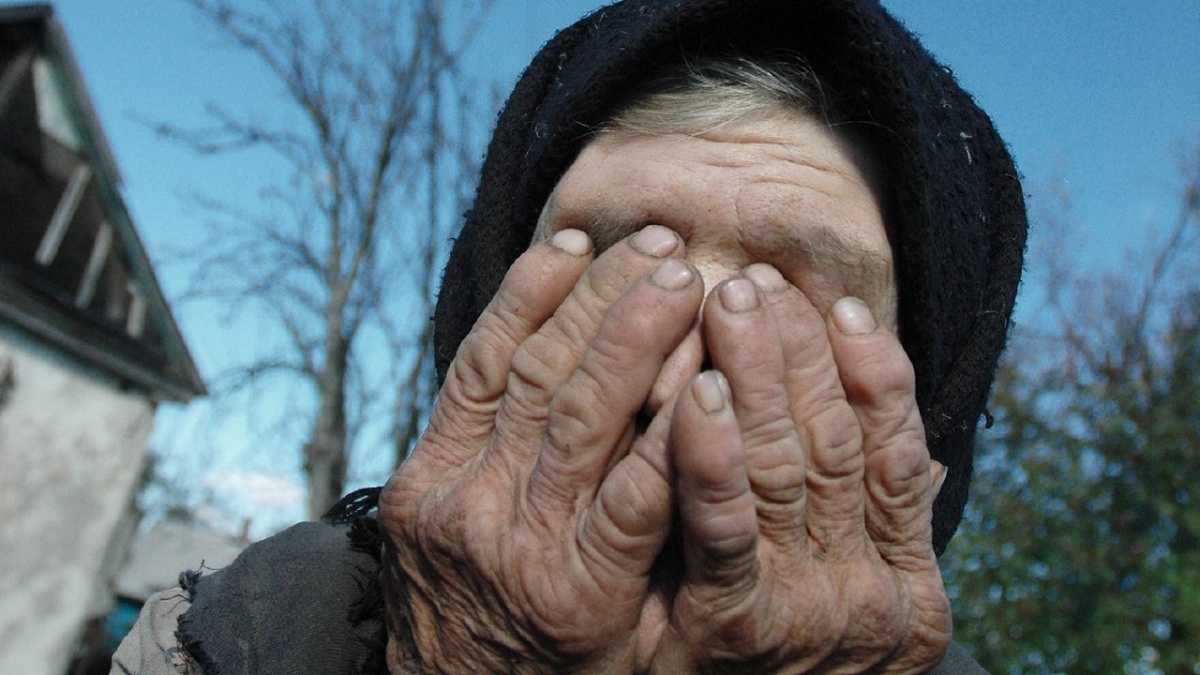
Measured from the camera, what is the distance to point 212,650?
1444mm

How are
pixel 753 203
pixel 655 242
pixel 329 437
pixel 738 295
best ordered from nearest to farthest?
pixel 738 295 < pixel 655 242 < pixel 753 203 < pixel 329 437

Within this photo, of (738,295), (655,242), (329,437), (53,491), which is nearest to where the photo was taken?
(738,295)

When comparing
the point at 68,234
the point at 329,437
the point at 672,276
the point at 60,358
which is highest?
the point at 672,276

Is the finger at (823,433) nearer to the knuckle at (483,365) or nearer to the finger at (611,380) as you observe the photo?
the finger at (611,380)

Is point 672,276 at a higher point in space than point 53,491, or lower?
higher

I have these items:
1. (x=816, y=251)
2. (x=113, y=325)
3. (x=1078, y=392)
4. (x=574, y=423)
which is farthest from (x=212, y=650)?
(x=113, y=325)

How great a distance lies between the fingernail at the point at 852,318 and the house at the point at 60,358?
12.5 m

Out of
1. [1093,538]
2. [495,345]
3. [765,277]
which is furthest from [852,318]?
[1093,538]

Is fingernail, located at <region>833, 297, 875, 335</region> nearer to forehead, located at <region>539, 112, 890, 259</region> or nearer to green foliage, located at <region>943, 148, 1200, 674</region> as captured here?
forehead, located at <region>539, 112, 890, 259</region>

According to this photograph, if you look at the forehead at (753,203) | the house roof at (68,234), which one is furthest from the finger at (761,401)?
the house roof at (68,234)

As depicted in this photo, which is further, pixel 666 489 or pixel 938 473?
pixel 938 473

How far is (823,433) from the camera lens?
3.86 feet

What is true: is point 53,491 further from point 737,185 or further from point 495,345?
point 737,185

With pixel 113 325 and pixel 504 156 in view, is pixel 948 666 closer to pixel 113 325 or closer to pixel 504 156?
pixel 504 156
